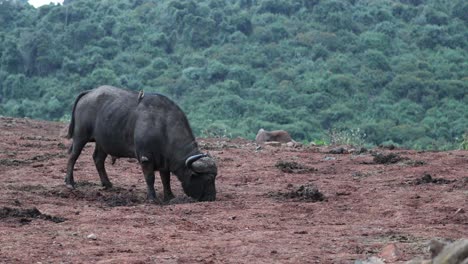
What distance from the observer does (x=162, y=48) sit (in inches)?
1684

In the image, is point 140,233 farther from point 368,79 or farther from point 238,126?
point 368,79

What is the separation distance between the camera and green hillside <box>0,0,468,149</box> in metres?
35.5

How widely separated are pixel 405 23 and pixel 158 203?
36.8 m

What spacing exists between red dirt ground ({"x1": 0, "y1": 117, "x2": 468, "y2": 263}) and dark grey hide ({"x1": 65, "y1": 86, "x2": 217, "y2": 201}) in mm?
276

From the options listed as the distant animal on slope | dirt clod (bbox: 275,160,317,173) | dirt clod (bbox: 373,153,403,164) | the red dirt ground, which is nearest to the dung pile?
the red dirt ground

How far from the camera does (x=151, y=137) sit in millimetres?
11156

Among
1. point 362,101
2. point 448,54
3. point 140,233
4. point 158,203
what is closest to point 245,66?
point 362,101

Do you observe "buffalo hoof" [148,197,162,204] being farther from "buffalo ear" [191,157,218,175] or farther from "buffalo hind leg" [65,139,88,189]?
"buffalo hind leg" [65,139,88,189]

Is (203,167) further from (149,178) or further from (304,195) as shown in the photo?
(304,195)

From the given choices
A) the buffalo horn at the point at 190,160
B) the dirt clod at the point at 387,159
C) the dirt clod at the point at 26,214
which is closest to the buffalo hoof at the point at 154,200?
the buffalo horn at the point at 190,160

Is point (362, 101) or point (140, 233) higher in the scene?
point (140, 233)

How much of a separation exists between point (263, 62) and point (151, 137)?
30350mm

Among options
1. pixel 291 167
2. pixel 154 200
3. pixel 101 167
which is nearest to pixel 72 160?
pixel 101 167

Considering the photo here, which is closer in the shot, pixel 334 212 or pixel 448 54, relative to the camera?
pixel 334 212
